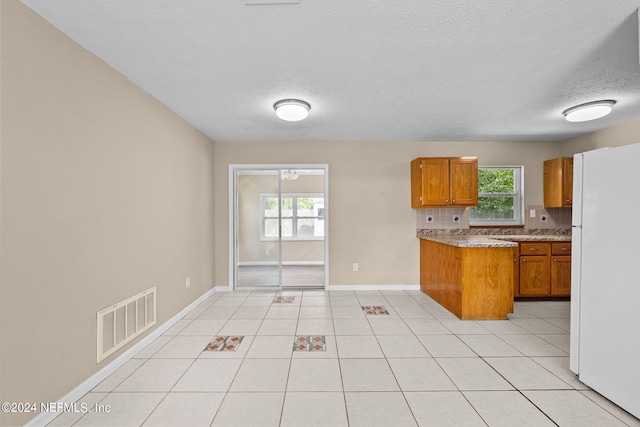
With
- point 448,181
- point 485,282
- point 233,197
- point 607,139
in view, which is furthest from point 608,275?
point 233,197

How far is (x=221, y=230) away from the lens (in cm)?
459

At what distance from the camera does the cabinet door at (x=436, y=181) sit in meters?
4.12

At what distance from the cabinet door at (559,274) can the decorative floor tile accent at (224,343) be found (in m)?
4.27

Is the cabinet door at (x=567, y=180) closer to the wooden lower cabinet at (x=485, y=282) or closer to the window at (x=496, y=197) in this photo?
the window at (x=496, y=197)

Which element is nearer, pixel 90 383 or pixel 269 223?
pixel 90 383

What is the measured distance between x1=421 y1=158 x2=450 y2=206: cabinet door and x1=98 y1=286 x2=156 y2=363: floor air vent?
145 inches

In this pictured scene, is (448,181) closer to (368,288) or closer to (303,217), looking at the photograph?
(368,288)

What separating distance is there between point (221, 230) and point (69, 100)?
2.92 metres

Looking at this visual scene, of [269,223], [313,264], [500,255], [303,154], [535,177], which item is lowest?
[313,264]

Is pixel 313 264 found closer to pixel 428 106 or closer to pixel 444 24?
pixel 428 106

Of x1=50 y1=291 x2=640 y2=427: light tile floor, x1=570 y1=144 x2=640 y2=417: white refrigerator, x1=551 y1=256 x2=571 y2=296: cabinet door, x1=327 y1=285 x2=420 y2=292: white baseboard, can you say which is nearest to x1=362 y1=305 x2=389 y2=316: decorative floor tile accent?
x1=50 y1=291 x2=640 y2=427: light tile floor

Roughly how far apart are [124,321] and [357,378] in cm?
198

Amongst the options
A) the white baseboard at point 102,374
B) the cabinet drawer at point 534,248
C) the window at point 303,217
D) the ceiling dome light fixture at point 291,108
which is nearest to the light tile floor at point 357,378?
the white baseboard at point 102,374

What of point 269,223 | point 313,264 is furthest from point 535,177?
point 313,264
